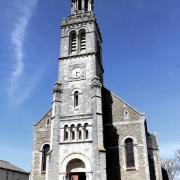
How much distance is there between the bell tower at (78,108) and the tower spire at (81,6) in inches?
58.7

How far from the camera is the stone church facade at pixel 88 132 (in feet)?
77.7

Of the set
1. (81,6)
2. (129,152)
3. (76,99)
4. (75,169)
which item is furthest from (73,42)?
(75,169)

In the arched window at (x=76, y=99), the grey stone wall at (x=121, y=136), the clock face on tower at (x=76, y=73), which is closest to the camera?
the grey stone wall at (x=121, y=136)

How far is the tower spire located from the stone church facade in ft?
16.1

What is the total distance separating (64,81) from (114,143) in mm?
8289

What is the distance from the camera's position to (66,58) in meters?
29.7

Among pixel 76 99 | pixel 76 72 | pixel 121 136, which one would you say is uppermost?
pixel 76 72

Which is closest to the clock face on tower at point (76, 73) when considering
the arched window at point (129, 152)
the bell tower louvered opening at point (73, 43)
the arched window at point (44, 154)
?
the bell tower louvered opening at point (73, 43)

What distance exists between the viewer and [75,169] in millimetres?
23922

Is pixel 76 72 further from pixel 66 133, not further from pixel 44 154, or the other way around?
pixel 44 154

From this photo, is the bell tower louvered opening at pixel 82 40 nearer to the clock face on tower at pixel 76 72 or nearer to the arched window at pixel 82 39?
the arched window at pixel 82 39

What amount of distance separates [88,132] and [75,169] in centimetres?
347

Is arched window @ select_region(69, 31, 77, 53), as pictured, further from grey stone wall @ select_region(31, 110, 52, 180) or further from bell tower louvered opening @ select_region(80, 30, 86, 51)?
grey stone wall @ select_region(31, 110, 52, 180)

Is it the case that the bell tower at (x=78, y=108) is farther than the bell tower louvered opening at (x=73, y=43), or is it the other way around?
the bell tower louvered opening at (x=73, y=43)
